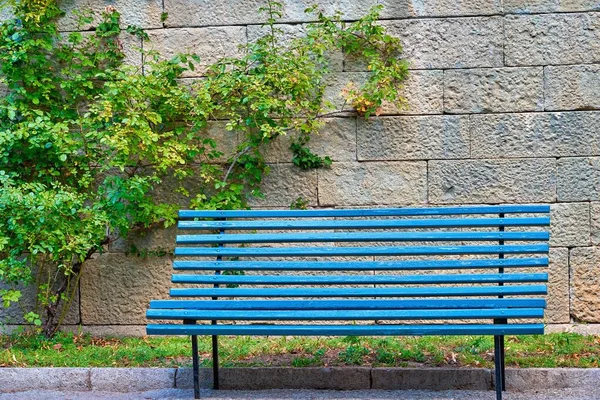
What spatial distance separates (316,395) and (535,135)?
2.65 m

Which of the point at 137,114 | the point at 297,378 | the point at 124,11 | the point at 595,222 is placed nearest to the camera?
the point at 297,378

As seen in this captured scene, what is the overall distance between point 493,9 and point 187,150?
2537 mm

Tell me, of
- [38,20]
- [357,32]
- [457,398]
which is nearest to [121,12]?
[38,20]

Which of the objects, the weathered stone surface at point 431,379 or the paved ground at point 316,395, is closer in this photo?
the paved ground at point 316,395

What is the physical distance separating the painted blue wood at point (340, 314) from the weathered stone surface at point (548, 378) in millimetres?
717

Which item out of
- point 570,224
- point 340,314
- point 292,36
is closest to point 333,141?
point 292,36

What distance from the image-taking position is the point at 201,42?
5996 millimetres

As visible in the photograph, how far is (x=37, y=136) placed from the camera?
18.7 feet

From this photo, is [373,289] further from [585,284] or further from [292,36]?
[292,36]

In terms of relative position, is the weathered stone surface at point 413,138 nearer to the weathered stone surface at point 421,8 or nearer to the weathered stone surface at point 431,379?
the weathered stone surface at point 421,8

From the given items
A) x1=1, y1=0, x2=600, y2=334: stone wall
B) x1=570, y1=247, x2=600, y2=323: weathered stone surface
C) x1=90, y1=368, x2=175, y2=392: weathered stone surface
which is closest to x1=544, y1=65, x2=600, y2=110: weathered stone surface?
x1=1, y1=0, x2=600, y2=334: stone wall

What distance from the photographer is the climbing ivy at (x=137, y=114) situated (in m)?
5.64

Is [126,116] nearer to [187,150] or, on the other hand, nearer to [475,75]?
[187,150]

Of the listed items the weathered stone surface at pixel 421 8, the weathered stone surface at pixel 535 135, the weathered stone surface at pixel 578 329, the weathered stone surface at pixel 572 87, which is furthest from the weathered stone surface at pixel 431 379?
the weathered stone surface at pixel 421 8
